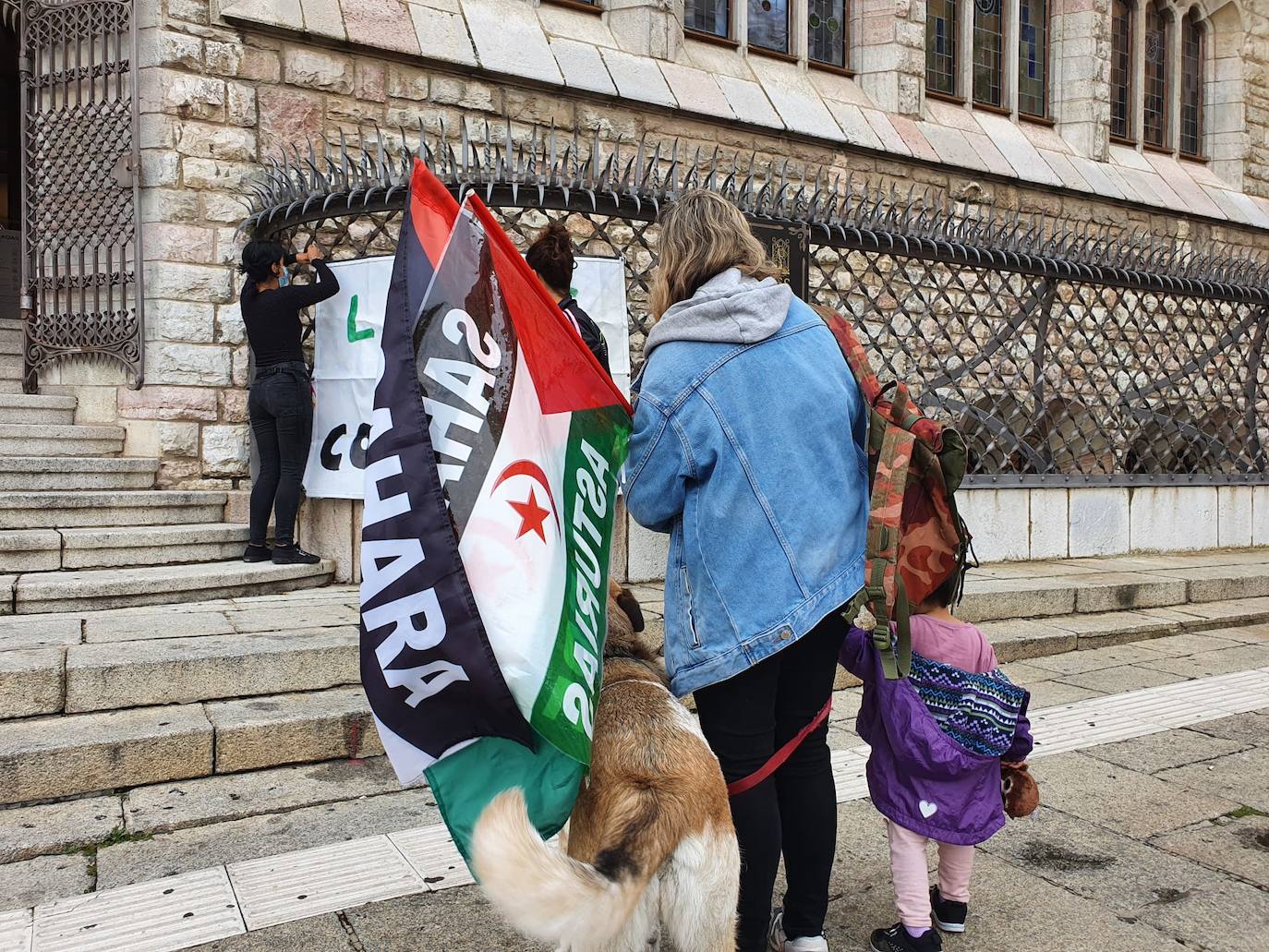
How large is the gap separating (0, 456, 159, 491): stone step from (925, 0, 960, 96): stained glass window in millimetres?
10860

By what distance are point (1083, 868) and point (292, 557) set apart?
4990 millimetres

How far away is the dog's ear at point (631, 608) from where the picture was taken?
283 centimetres

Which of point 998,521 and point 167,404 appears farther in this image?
point 998,521

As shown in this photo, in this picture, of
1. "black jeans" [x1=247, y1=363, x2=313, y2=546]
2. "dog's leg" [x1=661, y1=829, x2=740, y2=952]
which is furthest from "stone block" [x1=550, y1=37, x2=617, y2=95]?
"dog's leg" [x1=661, y1=829, x2=740, y2=952]

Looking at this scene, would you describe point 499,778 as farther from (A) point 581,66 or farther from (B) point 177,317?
(A) point 581,66

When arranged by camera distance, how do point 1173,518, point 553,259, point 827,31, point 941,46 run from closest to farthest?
1. point 553,259
2. point 1173,518
3. point 827,31
4. point 941,46

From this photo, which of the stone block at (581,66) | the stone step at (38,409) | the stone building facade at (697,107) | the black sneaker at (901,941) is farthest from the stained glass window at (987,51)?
the black sneaker at (901,941)

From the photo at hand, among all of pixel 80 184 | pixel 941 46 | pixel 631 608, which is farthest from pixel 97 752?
pixel 941 46

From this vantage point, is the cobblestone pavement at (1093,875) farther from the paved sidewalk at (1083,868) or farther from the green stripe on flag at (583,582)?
the green stripe on flag at (583,582)

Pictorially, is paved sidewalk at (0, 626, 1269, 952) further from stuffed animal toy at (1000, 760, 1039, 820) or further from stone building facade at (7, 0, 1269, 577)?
stone building facade at (7, 0, 1269, 577)

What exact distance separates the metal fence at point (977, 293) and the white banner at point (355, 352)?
0.81ft

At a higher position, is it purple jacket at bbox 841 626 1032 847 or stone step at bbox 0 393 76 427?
stone step at bbox 0 393 76 427

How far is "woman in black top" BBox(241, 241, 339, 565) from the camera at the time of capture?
21.6 feet

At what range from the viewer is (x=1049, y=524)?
28.5 feet
